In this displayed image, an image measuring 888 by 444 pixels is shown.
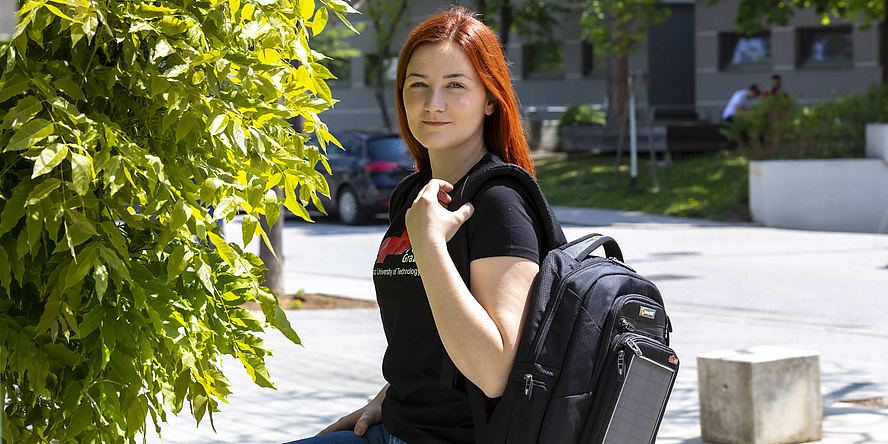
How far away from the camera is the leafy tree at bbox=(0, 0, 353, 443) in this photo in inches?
78.9

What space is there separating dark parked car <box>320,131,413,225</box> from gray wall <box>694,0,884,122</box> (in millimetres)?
12108

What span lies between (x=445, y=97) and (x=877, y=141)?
17.3 meters

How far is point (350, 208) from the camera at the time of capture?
2003 centimetres

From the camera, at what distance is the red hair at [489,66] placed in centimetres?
240

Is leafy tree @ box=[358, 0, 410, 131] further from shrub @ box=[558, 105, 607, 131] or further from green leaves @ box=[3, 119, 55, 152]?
green leaves @ box=[3, 119, 55, 152]

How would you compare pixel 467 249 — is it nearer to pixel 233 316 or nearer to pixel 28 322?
pixel 233 316

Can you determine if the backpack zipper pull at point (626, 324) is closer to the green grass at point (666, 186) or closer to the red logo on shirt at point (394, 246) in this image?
the red logo on shirt at point (394, 246)

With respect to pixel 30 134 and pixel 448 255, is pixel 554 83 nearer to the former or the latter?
pixel 448 255

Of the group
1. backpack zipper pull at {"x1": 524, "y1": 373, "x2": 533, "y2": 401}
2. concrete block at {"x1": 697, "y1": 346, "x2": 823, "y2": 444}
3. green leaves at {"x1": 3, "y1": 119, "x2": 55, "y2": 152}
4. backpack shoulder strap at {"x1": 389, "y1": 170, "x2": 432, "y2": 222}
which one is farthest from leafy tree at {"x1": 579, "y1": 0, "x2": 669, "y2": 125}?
green leaves at {"x1": 3, "y1": 119, "x2": 55, "y2": 152}

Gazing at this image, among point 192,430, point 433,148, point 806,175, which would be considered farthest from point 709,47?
point 433,148

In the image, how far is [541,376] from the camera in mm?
2094

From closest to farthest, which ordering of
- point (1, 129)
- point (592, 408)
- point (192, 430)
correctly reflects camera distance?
1. point (1, 129)
2. point (592, 408)
3. point (192, 430)

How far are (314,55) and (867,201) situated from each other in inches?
675

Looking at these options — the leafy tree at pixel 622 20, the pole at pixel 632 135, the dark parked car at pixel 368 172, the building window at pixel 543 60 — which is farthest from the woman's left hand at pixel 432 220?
the building window at pixel 543 60
